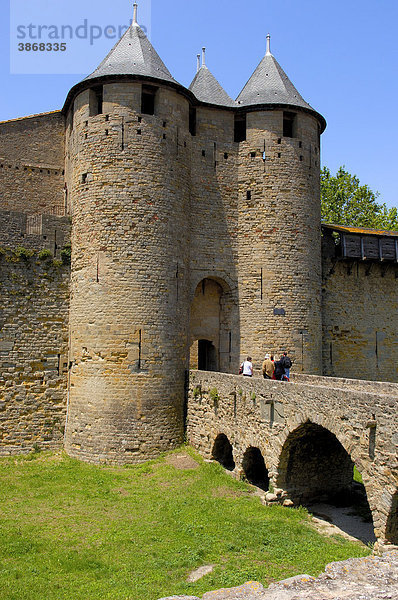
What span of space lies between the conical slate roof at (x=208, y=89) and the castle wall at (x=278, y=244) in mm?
1214

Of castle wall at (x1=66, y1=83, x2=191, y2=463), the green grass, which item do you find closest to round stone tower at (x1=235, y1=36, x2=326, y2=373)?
castle wall at (x1=66, y1=83, x2=191, y2=463)

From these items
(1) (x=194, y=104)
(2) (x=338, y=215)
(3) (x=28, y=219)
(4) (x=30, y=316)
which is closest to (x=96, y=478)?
(4) (x=30, y=316)

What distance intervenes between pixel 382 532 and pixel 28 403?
10877 millimetres

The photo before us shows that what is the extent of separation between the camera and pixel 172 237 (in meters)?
16.2

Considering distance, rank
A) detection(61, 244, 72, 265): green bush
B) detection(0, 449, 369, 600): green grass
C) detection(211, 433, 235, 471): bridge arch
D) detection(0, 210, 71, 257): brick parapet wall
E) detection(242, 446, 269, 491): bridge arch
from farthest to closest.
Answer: detection(61, 244, 72, 265): green bush
detection(0, 210, 71, 257): brick parapet wall
detection(211, 433, 235, 471): bridge arch
detection(242, 446, 269, 491): bridge arch
detection(0, 449, 369, 600): green grass

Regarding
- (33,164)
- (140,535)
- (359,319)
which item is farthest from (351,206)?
(140,535)

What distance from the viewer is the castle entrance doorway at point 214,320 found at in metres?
18.4

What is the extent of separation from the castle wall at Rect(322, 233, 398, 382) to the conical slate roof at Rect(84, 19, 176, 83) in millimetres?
8932

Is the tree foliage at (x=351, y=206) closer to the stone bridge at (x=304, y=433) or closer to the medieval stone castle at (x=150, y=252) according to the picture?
the medieval stone castle at (x=150, y=252)

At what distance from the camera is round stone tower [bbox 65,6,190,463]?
1509cm

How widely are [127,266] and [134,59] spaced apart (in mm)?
6717

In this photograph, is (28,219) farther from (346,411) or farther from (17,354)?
(346,411)

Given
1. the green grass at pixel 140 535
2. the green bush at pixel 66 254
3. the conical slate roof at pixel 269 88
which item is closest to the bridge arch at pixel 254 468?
the green grass at pixel 140 535

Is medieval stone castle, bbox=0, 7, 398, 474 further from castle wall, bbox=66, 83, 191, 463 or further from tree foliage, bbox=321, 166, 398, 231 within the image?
tree foliage, bbox=321, 166, 398, 231
